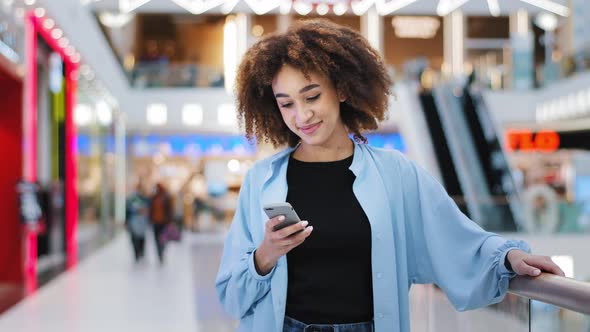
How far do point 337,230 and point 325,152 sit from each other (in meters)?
0.27

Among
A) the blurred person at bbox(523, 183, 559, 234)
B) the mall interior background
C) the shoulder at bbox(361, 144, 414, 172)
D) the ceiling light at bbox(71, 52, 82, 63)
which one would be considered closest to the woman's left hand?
the mall interior background

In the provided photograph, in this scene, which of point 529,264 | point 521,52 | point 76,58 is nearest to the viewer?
point 529,264

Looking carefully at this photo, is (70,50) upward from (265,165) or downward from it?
upward

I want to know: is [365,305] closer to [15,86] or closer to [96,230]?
[15,86]

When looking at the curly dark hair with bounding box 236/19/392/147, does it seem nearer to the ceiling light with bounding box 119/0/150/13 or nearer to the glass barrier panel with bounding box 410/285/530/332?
the glass barrier panel with bounding box 410/285/530/332

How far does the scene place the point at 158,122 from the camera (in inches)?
973

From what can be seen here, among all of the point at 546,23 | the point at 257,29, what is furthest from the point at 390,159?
the point at 546,23

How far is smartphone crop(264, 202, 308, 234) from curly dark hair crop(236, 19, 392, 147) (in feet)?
1.54

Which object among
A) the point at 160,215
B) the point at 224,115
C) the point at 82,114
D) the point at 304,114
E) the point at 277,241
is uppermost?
the point at 224,115

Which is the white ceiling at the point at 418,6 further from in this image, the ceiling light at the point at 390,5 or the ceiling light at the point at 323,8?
the ceiling light at the point at 323,8

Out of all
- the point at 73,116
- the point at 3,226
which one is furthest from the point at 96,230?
the point at 3,226

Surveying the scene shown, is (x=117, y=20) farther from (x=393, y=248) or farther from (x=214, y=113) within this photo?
(x=393, y=248)

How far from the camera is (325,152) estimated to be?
86.4 inches

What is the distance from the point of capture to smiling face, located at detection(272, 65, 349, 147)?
2.13 meters
